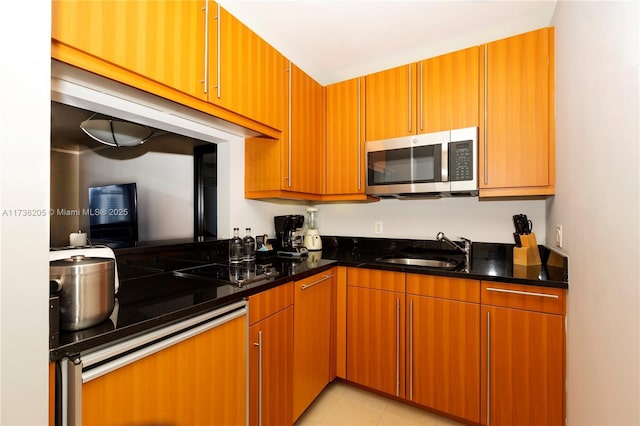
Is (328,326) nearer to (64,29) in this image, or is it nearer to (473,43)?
(64,29)

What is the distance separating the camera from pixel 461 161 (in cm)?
181

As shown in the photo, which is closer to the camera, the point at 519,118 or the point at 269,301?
the point at 269,301

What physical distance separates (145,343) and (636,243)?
1.41m

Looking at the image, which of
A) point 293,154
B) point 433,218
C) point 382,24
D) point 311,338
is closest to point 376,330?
point 311,338

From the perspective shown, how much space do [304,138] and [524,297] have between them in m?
1.65

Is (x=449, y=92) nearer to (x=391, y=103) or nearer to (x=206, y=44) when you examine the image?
(x=391, y=103)

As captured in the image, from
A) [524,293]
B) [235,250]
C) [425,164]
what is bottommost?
[524,293]

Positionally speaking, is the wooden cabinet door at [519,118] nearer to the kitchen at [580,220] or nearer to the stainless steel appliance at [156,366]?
the kitchen at [580,220]

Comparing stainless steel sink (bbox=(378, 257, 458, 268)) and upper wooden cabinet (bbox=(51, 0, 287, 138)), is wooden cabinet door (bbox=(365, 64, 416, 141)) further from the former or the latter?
stainless steel sink (bbox=(378, 257, 458, 268))

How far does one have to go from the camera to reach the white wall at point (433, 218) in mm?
1990

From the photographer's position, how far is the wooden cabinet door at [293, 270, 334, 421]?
1619 millimetres

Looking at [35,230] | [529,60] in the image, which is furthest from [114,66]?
[529,60]

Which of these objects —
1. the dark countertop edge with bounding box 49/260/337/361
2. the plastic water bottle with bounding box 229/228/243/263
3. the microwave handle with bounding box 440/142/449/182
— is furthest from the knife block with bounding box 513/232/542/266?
the plastic water bottle with bounding box 229/228/243/263

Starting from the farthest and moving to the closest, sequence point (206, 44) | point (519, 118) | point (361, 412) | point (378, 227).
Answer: point (378, 227) < point (361, 412) < point (519, 118) < point (206, 44)
